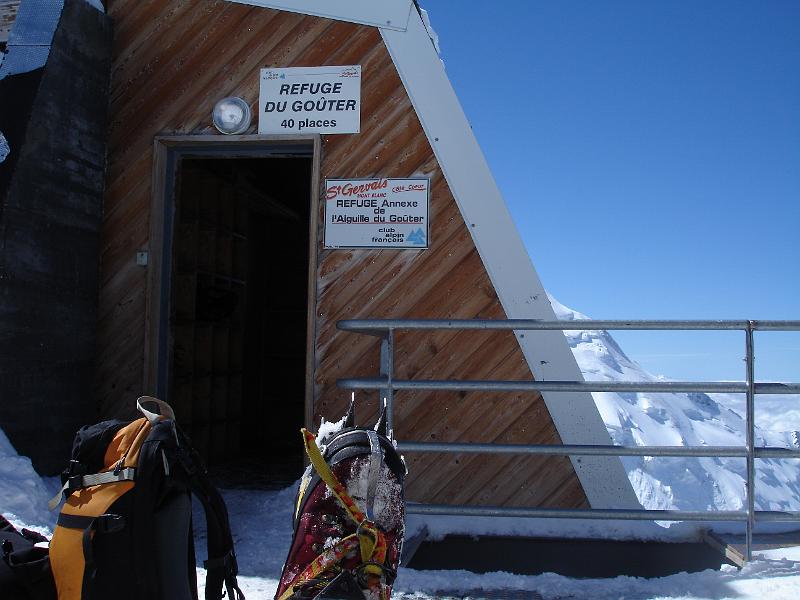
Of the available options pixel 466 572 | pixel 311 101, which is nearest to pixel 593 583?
pixel 466 572

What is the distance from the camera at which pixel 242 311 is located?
30.9 ft

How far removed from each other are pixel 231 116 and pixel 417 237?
1.79 metres

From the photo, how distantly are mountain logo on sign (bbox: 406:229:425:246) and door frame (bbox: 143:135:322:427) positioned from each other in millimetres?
755

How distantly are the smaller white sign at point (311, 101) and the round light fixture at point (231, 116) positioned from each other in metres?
0.12

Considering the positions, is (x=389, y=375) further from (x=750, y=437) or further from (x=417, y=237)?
(x=750, y=437)

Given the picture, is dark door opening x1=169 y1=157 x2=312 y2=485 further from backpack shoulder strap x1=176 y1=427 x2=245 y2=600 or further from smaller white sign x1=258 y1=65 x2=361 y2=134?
backpack shoulder strap x1=176 y1=427 x2=245 y2=600

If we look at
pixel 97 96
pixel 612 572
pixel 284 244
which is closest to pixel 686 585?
pixel 612 572

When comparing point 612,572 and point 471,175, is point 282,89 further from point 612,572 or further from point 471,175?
point 612,572

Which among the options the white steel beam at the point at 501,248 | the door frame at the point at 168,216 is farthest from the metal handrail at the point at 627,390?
the door frame at the point at 168,216

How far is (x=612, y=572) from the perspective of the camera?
161 inches

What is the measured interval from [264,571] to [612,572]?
6.54ft

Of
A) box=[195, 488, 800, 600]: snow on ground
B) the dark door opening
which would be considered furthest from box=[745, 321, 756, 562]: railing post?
the dark door opening

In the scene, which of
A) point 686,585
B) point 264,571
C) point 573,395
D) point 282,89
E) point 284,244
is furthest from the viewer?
point 284,244

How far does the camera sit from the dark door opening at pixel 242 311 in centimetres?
768
